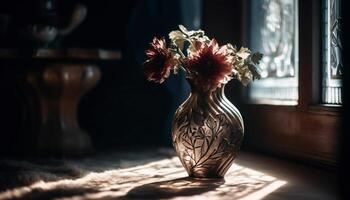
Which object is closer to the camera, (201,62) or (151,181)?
(201,62)

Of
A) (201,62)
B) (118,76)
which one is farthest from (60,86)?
(201,62)

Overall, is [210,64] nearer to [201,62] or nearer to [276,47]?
[201,62]

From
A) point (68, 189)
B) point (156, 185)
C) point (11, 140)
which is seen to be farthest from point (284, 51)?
point (11, 140)

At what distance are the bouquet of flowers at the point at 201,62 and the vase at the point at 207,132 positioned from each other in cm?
5

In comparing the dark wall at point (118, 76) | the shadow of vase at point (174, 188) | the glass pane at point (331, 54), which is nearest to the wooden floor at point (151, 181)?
the shadow of vase at point (174, 188)

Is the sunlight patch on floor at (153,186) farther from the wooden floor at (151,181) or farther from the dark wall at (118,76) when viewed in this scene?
the dark wall at (118,76)

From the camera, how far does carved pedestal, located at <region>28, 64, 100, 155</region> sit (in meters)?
2.41

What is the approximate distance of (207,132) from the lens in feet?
5.32

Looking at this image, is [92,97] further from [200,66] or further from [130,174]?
[200,66]

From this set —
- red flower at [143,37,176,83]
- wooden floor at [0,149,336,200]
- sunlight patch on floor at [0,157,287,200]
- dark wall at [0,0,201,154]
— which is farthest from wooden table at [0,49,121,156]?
red flower at [143,37,176,83]

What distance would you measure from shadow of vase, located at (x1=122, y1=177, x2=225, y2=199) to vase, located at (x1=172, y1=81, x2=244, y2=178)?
1.8 inches

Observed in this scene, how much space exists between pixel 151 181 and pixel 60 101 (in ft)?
2.95

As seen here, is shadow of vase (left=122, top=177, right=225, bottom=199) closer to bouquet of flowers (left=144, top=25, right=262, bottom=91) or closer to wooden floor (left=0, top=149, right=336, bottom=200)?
wooden floor (left=0, top=149, right=336, bottom=200)

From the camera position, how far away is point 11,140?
3055 mm
